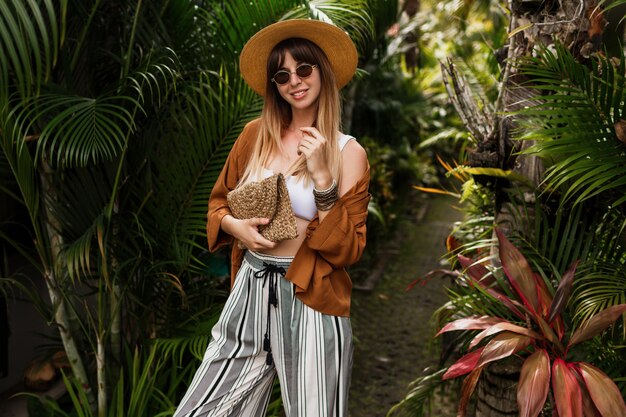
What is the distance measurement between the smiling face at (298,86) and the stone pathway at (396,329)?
1861mm

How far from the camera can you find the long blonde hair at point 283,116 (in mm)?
2338

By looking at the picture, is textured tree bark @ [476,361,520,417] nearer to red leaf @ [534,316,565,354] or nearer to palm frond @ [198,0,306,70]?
red leaf @ [534,316,565,354]

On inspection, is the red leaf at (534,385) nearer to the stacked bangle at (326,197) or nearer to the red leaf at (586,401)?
the red leaf at (586,401)

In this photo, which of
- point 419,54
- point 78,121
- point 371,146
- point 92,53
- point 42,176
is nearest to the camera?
point 78,121

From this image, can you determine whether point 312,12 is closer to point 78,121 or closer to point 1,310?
point 78,121

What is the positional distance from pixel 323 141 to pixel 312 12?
121cm

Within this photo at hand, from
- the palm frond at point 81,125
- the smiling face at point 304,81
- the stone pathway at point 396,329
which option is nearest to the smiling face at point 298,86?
the smiling face at point 304,81

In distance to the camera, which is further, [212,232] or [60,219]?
[60,219]

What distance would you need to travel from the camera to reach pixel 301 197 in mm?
2328

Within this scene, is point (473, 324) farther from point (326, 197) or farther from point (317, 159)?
point (317, 159)

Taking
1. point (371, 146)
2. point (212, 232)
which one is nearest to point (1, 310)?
point (212, 232)

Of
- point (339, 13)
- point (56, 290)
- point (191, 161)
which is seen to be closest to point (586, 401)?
point (191, 161)

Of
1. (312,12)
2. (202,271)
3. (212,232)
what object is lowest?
(202,271)

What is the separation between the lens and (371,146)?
23.8ft
